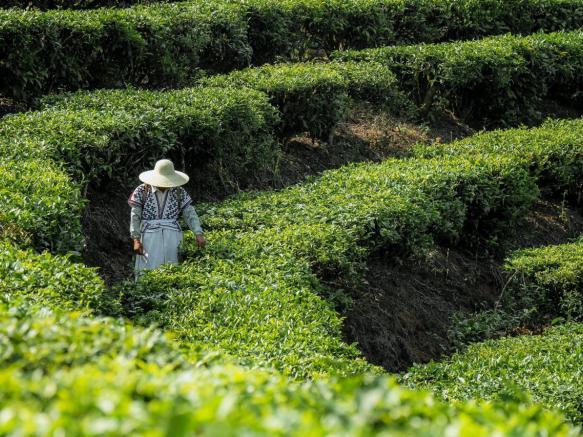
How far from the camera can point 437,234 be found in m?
11.2

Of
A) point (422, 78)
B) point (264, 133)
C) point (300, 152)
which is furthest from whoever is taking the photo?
point (422, 78)

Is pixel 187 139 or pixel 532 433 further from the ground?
pixel 532 433

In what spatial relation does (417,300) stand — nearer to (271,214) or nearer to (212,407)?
(271,214)

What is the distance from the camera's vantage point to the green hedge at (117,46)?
12289 mm

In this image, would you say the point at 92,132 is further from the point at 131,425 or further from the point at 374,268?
the point at 131,425

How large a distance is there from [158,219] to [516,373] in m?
3.31

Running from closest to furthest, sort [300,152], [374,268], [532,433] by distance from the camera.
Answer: [532,433], [374,268], [300,152]

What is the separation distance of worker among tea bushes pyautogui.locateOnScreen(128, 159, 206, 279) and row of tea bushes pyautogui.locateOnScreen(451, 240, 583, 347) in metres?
2.74

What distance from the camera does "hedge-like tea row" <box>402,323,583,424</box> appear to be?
7.45 meters

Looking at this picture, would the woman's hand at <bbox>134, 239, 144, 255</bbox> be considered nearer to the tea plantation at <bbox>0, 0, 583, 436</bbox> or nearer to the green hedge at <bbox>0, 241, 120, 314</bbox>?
the tea plantation at <bbox>0, 0, 583, 436</bbox>

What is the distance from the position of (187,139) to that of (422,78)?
5.55 meters

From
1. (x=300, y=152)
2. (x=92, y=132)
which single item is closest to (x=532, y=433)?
(x=92, y=132)

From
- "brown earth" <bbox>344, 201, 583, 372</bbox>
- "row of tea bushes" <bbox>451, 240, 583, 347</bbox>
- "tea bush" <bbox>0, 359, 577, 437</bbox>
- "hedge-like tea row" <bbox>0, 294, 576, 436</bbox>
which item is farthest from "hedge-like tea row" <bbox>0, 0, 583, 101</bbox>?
"tea bush" <bbox>0, 359, 577, 437</bbox>

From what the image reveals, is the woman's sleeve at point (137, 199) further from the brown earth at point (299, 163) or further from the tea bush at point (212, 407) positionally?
the tea bush at point (212, 407)
